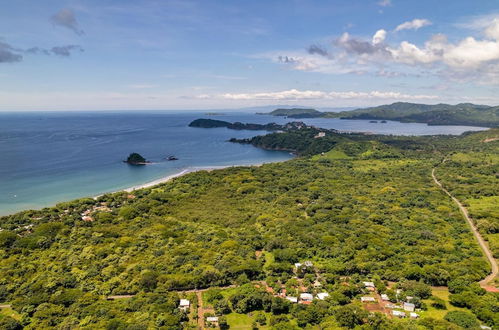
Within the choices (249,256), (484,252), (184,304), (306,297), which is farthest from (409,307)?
(184,304)

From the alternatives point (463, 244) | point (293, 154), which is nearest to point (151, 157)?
point (293, 154)

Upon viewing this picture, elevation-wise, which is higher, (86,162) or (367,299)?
(86,162)

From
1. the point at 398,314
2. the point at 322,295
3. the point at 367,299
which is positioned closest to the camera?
the point at 398,314

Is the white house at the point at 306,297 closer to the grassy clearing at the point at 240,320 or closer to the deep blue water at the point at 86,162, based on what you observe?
the grassy clearing at the point at 240,320

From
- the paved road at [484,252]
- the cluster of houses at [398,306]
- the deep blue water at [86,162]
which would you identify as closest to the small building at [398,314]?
the cluster of houses at [398,306]

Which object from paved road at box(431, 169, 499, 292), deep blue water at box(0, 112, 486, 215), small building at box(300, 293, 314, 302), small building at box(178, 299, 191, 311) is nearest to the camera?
small building at box(178, 299, 191, 311)

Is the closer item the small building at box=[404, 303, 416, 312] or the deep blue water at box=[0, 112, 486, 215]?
the small building at box=[404, 303, 416, 312]

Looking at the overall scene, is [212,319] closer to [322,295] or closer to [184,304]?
[184,304]

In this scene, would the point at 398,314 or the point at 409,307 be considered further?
the point at 409,307

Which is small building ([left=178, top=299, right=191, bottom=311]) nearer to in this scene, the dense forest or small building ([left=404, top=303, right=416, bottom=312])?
the dense forest

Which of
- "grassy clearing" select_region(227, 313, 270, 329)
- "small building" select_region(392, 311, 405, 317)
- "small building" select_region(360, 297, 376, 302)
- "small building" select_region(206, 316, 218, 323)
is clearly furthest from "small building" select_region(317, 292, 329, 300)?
"small building" select_region(206, 316, 218, 323)
